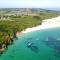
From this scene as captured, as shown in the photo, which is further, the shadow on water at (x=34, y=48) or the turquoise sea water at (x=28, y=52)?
the shadow on water at (x=34, y=48)

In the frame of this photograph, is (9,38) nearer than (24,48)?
No

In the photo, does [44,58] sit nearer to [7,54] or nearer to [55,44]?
[7,54]

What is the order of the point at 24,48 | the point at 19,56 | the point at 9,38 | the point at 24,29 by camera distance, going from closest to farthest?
the point at 19,56
the point at 24,48
the point at 9,38
the point at 24,29

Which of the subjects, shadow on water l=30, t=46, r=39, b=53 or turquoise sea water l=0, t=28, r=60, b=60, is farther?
shadow on water l=30, t=46, r=39, b=53

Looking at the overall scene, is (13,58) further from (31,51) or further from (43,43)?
(43,43)

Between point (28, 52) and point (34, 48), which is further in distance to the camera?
point (34, 48)

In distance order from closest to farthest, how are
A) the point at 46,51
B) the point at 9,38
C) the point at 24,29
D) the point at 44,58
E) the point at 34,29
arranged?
1. the point at 44,58
2. the point at 46,51
3. the point at 9,38
4. the point at 24,29
5. the point at 34,29

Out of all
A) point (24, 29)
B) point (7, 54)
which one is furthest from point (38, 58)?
point (24, 29)

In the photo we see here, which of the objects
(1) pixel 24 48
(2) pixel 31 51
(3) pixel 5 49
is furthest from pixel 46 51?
(3) pixel 5 49


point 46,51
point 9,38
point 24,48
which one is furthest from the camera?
point 9,38
